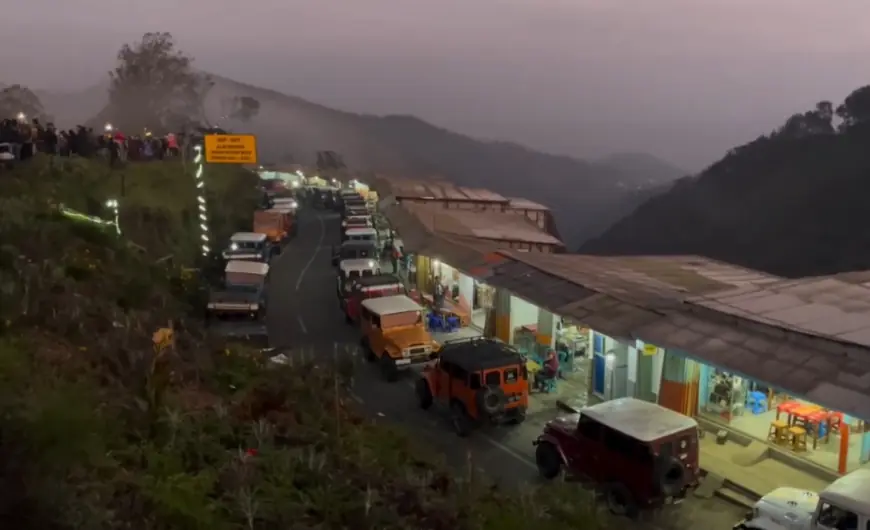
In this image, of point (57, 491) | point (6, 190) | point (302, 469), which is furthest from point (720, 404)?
point (6, 190)

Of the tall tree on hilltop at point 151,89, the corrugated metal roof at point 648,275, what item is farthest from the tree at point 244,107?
the corrugated metal roof at point 648,275

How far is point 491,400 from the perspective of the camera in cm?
1741

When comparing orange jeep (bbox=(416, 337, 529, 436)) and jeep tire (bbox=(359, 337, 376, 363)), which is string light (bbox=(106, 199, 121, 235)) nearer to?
jeep tire (bbox=(359, 337, 376, 363))

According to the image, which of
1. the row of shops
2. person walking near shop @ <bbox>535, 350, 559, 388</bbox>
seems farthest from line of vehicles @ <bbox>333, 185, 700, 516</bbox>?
the row of shops

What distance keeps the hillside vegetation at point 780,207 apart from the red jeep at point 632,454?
234ft

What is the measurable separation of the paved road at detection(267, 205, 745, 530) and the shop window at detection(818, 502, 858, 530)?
2.55m

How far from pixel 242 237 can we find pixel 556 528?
95.9 ft

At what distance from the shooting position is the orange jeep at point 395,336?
21.7 meters

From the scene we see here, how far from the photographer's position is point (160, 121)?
84125mm

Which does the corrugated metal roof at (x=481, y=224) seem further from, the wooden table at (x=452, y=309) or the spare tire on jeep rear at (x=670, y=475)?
the spare tire on jeep rear at (x=670, y=475)

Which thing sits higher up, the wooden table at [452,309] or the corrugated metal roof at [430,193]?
the corrugated metal roof at [430,193]

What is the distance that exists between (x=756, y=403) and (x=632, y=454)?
7.03 metres

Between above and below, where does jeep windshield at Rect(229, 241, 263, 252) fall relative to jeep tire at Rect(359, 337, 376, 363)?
above

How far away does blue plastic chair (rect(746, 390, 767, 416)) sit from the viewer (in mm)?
18812
